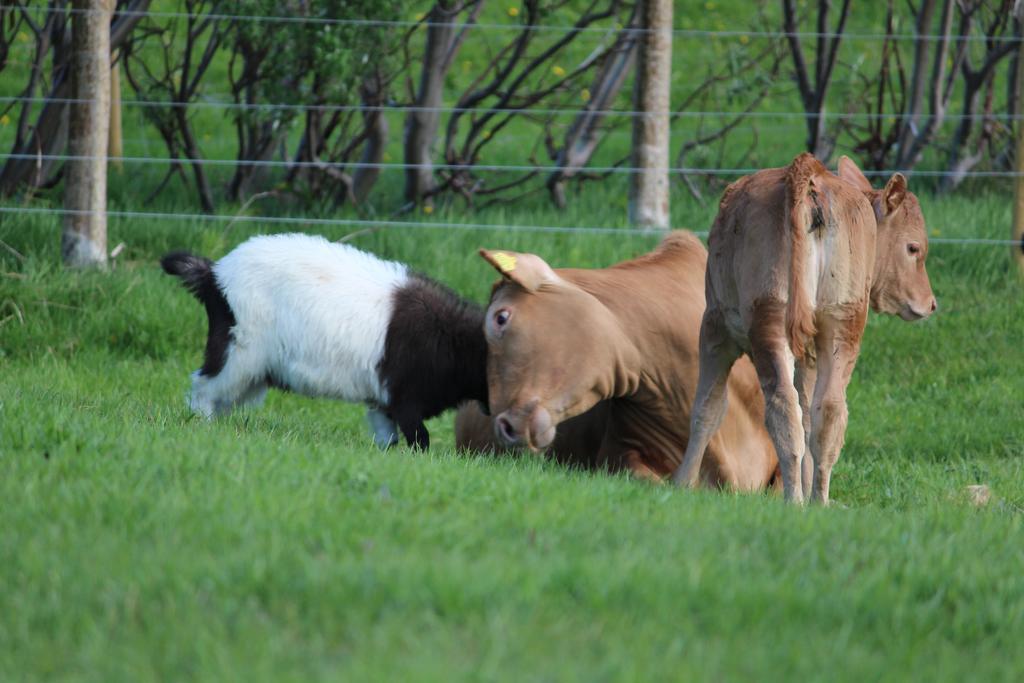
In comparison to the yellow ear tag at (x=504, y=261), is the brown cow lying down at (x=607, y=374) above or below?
below

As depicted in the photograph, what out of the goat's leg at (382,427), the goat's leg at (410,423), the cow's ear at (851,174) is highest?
the cow's ear at (851,174)

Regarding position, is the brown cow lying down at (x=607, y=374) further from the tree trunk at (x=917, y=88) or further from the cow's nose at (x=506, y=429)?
the tree trunk at (x=917, y=88)

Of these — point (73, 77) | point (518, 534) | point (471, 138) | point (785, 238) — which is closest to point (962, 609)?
point (518, 534)

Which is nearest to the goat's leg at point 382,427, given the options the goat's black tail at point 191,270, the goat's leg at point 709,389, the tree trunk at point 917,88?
the goat's black tail at point 191,270

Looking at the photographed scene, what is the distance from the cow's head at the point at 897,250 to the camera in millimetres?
5871

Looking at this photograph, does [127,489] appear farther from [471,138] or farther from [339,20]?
[471,138]

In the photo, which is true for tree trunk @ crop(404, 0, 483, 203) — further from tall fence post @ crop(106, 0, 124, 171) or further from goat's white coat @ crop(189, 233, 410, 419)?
goat's white coat @ crop(189, 233, 410, 419)

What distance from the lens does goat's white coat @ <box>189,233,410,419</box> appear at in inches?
258

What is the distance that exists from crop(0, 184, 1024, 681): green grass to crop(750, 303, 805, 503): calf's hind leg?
0.27 metres

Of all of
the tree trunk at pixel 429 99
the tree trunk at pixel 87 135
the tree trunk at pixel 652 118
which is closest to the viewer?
the tree trunk at pixel 87 135

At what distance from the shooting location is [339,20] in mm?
10211

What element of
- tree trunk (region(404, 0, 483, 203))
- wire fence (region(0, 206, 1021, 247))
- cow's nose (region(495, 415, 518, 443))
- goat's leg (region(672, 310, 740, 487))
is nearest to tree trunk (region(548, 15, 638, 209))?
tree trunk (region(404, 0, 483, 203))

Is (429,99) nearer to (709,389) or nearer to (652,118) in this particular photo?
(652,118)

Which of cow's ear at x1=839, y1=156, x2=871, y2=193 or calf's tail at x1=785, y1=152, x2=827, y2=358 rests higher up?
cow's ear at x1=839, y1=156, x2=871, y2=193
